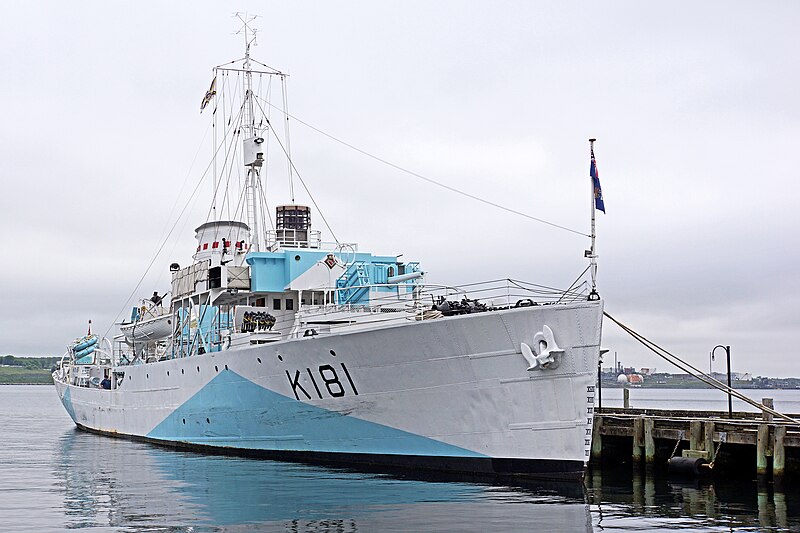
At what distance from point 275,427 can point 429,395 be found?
5.10 m

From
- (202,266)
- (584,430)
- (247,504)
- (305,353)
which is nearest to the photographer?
(247,504)

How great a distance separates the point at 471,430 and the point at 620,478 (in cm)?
497

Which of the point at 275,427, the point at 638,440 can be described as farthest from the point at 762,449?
the point at 275,427

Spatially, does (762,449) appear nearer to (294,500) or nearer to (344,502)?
(344,502)

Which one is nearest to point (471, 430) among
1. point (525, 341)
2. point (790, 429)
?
point (525, 341)

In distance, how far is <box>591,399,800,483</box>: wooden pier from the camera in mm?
19703

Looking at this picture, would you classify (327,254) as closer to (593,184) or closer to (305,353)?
(305,353)

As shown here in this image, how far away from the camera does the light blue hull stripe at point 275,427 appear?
797 inches

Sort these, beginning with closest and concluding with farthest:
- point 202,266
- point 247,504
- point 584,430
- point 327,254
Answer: point 247,504 → point 584,430 → point 327,254 → point 202,266

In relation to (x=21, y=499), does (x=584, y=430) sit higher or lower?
higher

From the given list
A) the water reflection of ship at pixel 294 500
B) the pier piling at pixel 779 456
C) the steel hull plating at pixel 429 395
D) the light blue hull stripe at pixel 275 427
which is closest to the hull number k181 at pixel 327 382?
the steel hull plating at pixel 429 395

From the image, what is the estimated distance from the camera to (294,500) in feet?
55.5

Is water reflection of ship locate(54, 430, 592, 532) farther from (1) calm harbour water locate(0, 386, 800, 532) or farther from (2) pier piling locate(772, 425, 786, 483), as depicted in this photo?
Result: (2) pier piling locate(772, 425, 786, 483)

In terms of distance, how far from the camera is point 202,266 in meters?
27.8
